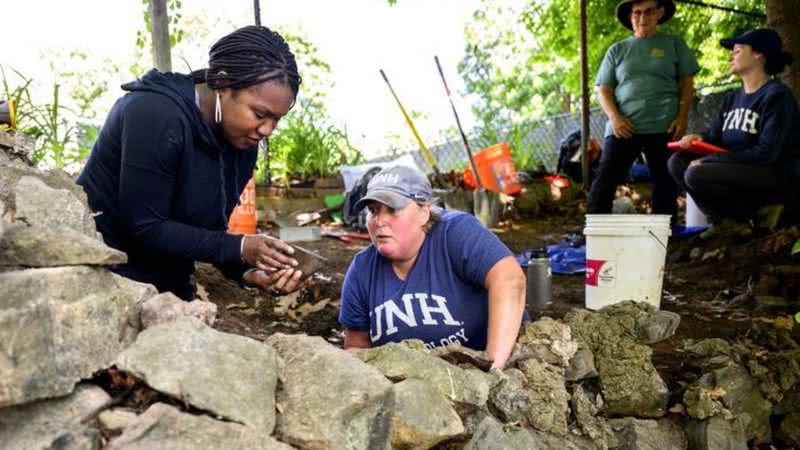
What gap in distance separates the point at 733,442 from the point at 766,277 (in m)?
1.90

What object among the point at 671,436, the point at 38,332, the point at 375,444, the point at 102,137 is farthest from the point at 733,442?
the point at 102,137

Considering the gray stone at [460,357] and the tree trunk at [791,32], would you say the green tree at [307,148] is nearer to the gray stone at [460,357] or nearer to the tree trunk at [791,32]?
the tree trunk at [791,32]

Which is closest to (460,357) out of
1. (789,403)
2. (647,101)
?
(789,403)

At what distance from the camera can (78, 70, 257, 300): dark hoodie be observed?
6.85ft

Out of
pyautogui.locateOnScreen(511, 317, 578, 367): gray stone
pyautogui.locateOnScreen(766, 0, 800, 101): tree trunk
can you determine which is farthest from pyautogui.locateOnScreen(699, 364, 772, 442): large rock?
pyautogui.locateOnScreen(766, 0, 800, 101): tree trunk

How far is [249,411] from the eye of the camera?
130 cm

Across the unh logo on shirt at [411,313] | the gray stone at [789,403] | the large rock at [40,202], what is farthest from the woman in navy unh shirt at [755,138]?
the large rock at [40,202]

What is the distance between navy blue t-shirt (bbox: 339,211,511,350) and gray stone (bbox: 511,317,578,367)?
0.69 ft

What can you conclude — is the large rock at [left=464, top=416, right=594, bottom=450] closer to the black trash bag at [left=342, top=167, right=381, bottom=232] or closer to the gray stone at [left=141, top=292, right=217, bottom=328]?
the gray stone at [left=141, top=292, right=217, bottom=328]

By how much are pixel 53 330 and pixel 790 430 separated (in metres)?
2.64

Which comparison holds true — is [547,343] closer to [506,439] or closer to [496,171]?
[506,439]

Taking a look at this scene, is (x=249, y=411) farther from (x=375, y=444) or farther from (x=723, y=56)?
(x=723, y=56)

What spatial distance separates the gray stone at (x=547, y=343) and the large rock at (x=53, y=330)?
1.25m

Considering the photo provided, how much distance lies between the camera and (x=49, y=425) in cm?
118
